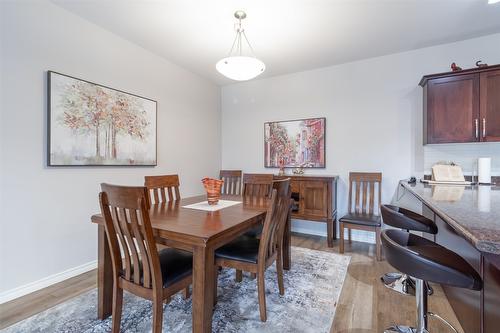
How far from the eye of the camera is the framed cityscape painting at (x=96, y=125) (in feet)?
7.52

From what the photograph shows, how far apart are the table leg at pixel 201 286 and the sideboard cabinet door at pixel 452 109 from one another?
2.87m

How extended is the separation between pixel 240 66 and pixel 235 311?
2.03 m

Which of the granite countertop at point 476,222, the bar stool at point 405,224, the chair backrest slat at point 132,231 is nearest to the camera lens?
the granite countertop at point 476,222

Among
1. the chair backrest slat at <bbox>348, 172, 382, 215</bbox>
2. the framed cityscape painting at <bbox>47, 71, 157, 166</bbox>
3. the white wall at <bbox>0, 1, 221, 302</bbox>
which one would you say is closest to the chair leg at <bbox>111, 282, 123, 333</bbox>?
the white wall at <bbox>0, 1, 221, 302</bbox>

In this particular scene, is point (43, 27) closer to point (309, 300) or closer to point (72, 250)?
point (72, 250)

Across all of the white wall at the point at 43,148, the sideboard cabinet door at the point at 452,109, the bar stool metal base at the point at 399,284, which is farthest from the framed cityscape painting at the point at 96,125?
the sideboard cabinet door at the point at 452,109

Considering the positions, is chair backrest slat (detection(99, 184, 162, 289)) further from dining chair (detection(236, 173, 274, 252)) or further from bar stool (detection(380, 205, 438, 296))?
bar stool (detection(380, 205, 438, 296))

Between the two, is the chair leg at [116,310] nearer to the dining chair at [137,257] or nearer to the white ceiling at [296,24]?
the dining chair at [137,257]

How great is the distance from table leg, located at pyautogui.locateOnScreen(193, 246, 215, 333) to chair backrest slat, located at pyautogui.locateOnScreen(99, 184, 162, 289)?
210 millimetres

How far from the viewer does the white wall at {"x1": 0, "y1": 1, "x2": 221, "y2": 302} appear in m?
2.03

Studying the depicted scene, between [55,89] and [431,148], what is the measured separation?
4170 mm

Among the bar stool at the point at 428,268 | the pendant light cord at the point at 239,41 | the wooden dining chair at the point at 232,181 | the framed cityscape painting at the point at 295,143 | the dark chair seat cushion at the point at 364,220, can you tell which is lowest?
the dark chair seat cushion at the point at 364,220

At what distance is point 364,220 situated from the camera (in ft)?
9.57

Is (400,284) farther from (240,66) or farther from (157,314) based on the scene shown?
(240,66)
